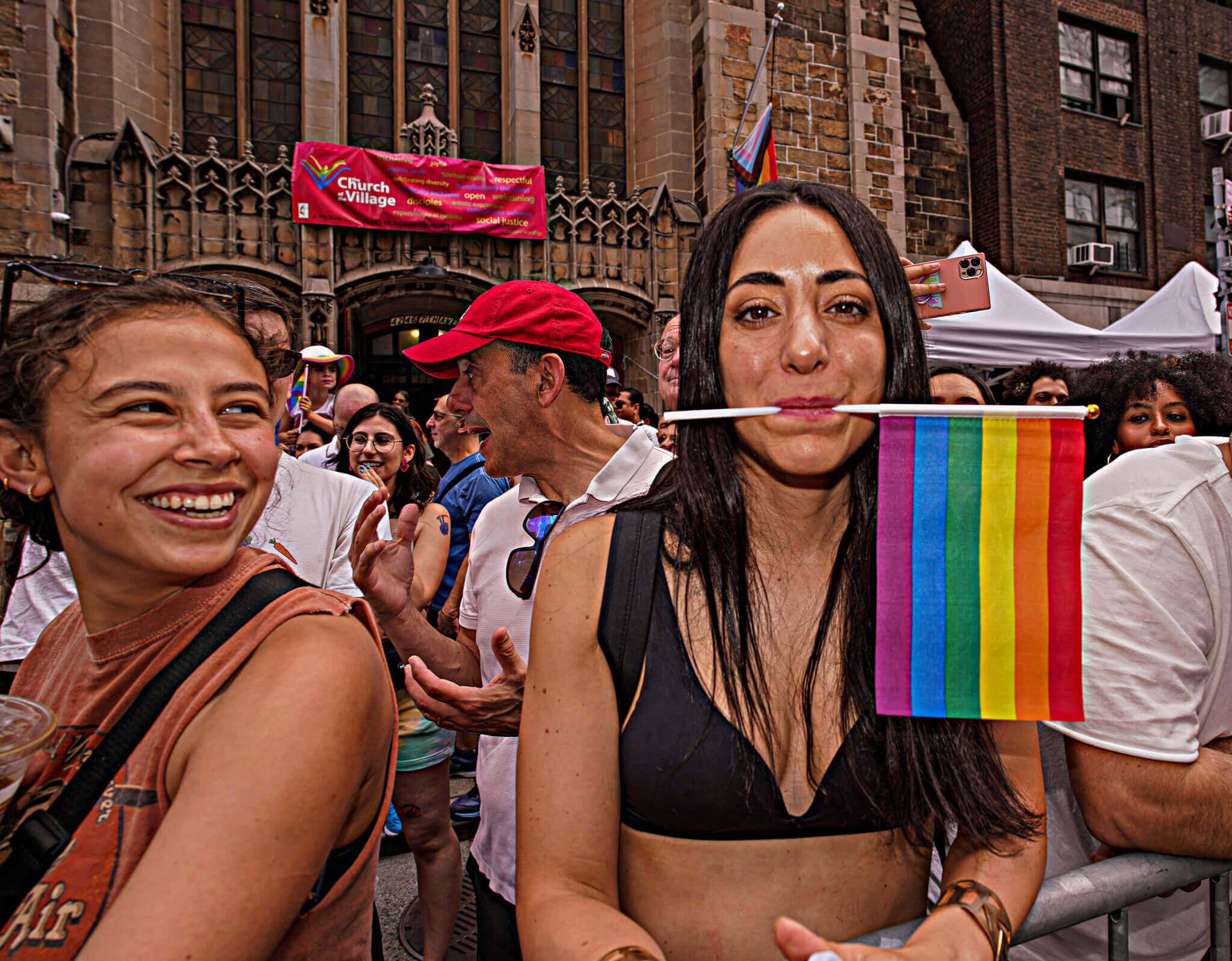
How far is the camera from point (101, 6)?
9398 millimetres

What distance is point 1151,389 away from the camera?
2943mm

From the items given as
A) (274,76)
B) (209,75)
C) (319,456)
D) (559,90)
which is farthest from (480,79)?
(319,456)

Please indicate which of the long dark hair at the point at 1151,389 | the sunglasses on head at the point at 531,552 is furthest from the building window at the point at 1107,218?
→ the sunglasses on head at the point at 531,552

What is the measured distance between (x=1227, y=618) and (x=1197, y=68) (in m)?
19.5

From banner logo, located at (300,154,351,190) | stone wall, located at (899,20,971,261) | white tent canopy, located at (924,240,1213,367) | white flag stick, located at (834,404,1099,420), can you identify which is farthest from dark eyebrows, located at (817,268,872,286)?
stone wall, located at (899,20,971,261)

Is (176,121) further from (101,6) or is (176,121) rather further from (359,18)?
(359,18)

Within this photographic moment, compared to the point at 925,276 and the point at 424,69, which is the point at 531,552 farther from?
the point at 424,69

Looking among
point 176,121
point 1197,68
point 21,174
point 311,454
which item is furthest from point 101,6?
point 1197,68

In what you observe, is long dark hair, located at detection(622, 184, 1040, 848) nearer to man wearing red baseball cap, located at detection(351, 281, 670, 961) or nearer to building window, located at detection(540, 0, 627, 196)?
man wearing red baseball cap, located at detection(351, 281, 670, 961)

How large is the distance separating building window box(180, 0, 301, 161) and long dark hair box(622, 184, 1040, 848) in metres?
11.6

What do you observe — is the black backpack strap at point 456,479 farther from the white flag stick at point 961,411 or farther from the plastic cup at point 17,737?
the white flag stick at point 961,411

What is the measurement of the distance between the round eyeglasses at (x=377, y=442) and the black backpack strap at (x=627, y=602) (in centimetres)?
290

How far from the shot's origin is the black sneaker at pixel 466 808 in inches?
151

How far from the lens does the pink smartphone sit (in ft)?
6.77
